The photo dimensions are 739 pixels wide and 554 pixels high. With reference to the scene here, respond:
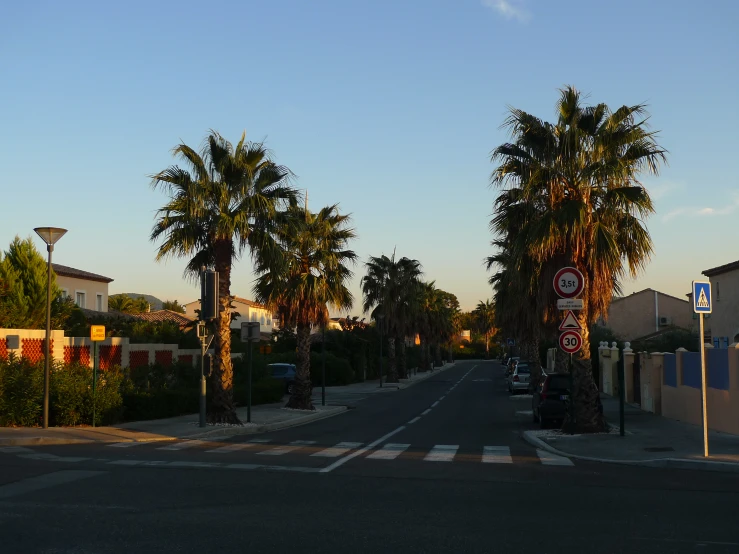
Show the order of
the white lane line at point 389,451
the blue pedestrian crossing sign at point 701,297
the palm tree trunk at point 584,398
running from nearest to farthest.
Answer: the blue pedestrian crossing sign at point 701,297 → the white lane line at point 389,451 → the palm tree trunk at point 584,398

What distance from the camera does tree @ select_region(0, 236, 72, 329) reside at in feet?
93.0

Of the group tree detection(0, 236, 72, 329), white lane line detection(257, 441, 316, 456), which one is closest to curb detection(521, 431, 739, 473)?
white lane line detection(257, 441, 316, 456)

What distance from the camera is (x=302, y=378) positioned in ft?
102

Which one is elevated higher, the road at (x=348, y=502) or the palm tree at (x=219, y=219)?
the palm tree at (x=219, y=219)

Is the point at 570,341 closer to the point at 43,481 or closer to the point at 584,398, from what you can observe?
the point at 584,398

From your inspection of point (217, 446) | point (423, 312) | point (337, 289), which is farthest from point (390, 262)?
point (217, 446)

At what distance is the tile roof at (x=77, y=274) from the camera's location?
58081 mm

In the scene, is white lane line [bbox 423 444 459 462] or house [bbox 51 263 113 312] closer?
white lane line [bbox 423 444 459 462]

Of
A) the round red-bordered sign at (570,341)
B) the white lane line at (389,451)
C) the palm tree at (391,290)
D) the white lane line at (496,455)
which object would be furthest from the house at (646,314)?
the white lane line at (389,451)

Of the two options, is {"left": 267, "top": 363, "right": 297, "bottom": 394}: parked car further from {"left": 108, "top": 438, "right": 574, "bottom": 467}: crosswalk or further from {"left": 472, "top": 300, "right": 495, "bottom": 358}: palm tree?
{"left": 472, "top": 300, "right": 495, "bottom": 358}: palm tree

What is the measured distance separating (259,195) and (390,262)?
→ 3543 centimetres

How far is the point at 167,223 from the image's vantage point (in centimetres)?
2256

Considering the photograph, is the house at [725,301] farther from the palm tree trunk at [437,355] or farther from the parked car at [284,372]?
the palm tree trunk at [437,355]

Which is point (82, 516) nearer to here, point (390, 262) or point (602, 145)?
point (602, 145)
